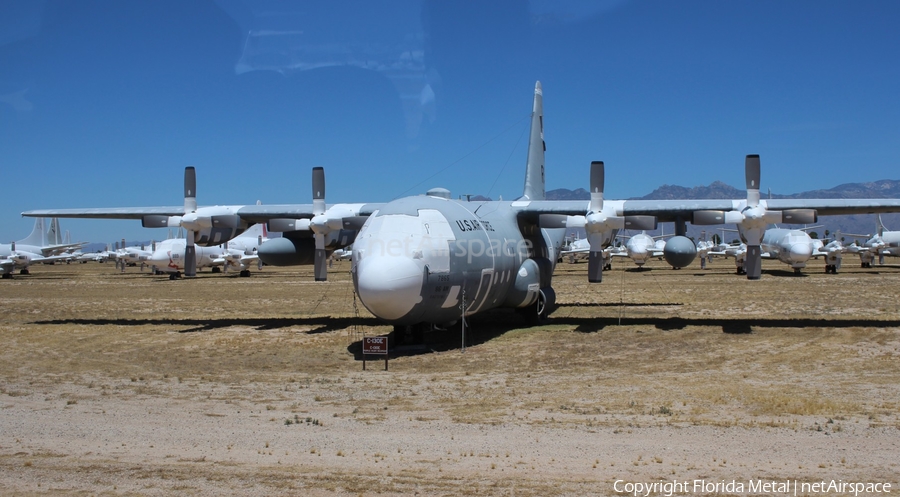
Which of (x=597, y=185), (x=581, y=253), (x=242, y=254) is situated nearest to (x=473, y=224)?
(x=597, y=185)

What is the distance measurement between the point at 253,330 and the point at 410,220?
821 centimetres

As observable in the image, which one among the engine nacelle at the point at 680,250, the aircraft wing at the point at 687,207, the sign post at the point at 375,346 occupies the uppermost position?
the aircraft wing at the point at 687,207

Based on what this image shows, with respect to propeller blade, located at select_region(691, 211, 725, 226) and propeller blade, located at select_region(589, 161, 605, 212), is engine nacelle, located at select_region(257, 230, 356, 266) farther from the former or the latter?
propeller blade, located at select_region(691, 211, 725, 226)

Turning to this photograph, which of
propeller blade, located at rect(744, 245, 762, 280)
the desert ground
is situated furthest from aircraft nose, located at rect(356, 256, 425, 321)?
propeller blade, located at rect(744, 245, 762, 280)

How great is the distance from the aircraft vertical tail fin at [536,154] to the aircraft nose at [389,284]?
447 inches

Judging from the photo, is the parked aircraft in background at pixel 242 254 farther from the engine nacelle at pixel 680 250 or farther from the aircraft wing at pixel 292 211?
Result: the engine nacelle at pixel 680 250

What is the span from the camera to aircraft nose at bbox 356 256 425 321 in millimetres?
14641

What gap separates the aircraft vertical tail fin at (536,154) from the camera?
26219 millimetres

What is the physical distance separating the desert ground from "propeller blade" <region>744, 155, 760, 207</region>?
12.9 feet

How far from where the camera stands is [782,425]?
9320mm

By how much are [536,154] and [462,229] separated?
11.5 metres

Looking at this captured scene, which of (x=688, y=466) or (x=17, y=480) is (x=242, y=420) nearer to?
(x=17, y=480)

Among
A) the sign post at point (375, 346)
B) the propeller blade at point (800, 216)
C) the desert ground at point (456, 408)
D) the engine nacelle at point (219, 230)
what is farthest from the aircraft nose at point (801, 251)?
the sign post at point (375, 346)

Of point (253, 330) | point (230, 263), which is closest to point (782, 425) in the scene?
point (253, 330)
